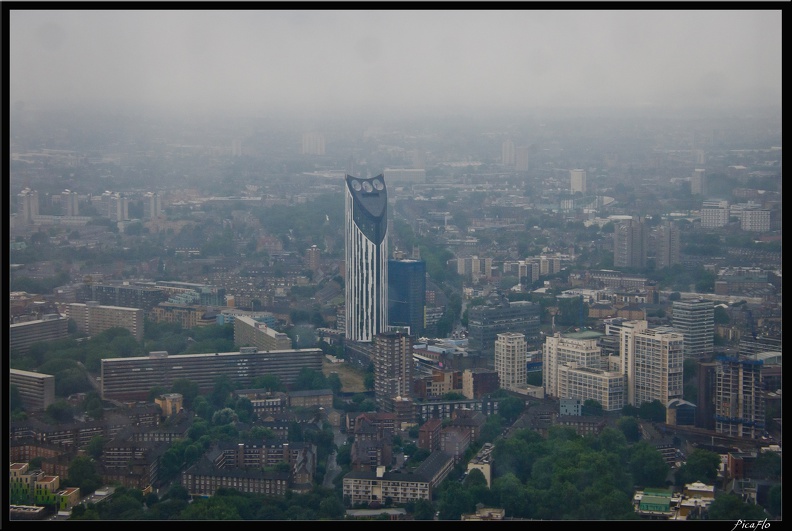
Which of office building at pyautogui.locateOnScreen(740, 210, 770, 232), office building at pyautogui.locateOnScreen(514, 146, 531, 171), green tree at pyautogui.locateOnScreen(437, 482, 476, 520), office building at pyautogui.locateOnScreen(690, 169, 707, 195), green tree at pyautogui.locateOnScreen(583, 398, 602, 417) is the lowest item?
green tree at pyautogui.locateOnScreen(437, 482, 476, 520)

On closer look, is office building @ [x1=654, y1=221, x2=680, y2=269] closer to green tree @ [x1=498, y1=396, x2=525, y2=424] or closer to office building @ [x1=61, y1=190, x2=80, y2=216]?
green tree @ [x1=498, y1=396, x2=525, y2=424]

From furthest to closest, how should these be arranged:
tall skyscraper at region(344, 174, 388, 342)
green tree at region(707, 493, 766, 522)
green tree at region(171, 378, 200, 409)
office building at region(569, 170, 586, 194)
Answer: office building at region(569, 170, 586, 194) < tall skyscraper at region(344, 174, 388, 342) < green tree at region(171, 378, 200, 409) < green tree at region(707, 493, 766, 522)

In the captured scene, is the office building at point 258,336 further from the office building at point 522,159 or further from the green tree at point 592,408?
the office building at point 522,159

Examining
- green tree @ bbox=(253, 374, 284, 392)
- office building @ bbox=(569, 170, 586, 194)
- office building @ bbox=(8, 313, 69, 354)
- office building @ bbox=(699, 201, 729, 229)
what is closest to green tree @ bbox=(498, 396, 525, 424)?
green tree @ bbox=(253, 374, 284, 392)

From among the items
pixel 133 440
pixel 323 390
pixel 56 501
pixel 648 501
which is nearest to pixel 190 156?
pixel 323 390

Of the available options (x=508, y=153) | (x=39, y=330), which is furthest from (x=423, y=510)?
(x=508, y=153)

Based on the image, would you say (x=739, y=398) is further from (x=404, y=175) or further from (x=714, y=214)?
(x=404, y=175)

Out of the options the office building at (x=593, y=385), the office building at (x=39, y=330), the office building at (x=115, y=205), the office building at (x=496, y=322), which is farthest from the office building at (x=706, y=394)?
the office building at (x=115, y=205)
